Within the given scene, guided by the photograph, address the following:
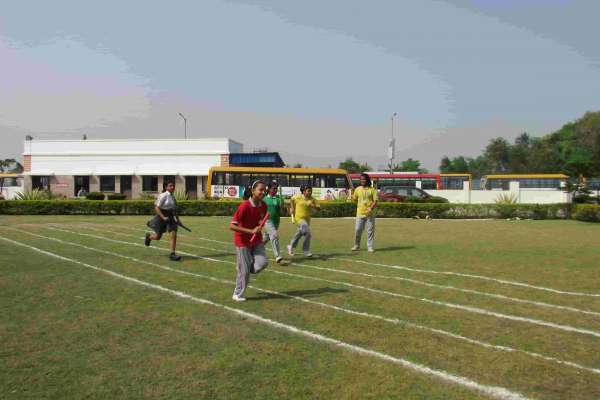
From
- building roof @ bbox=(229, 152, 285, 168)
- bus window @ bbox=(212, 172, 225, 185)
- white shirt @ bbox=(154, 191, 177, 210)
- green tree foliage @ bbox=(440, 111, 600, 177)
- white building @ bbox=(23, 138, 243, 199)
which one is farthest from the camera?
green tree foliage @ bbox=(440, 111, 600, 177)

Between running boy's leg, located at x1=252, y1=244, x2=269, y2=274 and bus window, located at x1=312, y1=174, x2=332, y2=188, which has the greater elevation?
bus window, located at x1=312, y1=174, x2=332, y2=188

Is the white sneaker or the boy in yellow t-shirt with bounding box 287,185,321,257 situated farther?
the boy in yellow t-shirt with bounding box 287,185,321,257

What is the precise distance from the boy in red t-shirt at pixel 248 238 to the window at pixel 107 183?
125 feet

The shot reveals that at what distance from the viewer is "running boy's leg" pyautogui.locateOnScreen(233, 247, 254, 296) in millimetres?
6359

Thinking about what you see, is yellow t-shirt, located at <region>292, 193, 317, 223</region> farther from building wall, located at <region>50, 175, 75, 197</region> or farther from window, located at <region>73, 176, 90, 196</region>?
building wall, located at <region>50, 175, 75, 197</region>

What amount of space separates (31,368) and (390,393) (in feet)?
9.42

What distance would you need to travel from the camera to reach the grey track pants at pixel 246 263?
Result: 6.36 meters

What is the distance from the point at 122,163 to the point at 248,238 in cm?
3860

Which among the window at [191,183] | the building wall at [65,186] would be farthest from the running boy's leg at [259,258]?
the building wall at [65,186]

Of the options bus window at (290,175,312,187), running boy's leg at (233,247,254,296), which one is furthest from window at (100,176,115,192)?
running boy's leg at (233,247,254,296)

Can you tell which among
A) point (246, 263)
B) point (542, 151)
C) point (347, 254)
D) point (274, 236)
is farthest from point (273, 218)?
point (542, 151)

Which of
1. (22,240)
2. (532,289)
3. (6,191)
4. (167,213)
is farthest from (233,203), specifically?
(6,191)

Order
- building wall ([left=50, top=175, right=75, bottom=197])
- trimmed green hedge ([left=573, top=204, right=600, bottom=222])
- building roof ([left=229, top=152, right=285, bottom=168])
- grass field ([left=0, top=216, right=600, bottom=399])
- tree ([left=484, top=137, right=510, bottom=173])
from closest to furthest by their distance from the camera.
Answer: grass field ([left=0, top=216, right=600, bottom=399])
trimmed green hedge ([left=573, top=204, right=600, bottom=222])
building roof ([left=229, top=152, right=285, bottom=168])
building wall ([left=50, top=175, right=75, bottom=197])
tree ([left=484, top=137, right=510, bottom=173])

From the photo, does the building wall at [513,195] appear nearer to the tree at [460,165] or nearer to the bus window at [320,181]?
the bus window at [320,181]
